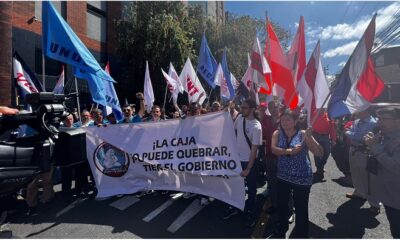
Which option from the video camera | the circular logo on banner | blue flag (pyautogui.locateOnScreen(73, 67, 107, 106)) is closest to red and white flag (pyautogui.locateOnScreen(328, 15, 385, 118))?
the video camera

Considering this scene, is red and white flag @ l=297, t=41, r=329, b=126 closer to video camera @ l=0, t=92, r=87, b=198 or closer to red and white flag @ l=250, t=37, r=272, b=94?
red and white flag @ l=250, t=37, r=272, b=94

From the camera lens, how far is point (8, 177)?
88.6 inches

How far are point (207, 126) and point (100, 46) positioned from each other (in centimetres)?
1482

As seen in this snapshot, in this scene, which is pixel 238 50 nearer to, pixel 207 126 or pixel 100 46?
pixel 100 46

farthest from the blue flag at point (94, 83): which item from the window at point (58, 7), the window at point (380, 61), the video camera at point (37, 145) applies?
the window at point (380, 61)

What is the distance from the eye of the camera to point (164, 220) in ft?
14.5

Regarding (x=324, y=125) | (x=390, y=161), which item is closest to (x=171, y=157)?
(x=390, y=161)

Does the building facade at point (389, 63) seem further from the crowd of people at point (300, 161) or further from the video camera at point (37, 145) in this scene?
the video camera at point (37, 145)

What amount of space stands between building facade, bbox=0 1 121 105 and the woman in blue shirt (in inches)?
333

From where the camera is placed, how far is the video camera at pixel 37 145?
2291 millimetres

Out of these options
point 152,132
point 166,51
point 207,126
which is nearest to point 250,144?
point 207,126

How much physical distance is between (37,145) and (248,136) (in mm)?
2681

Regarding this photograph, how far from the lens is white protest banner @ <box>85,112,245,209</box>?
4.39 metres

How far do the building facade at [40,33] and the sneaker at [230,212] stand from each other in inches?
309
